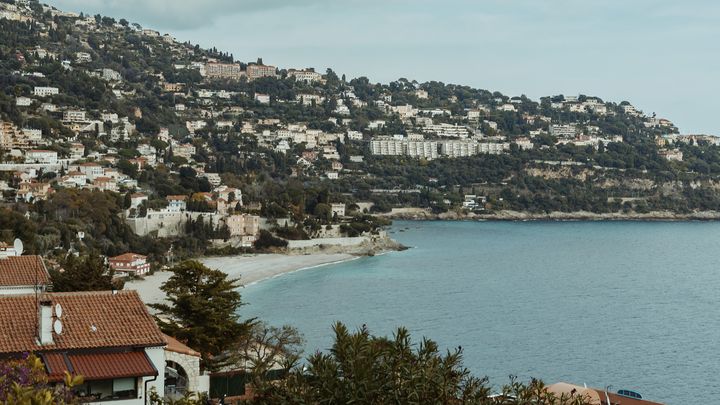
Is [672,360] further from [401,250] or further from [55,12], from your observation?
[55,12]

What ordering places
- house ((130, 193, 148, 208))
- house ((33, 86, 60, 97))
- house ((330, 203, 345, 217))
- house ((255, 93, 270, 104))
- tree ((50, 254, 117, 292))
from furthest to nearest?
house ((255, 93, 270, 104)) → house ((33, 86, 60, 97)) → house ((330, 203, 345, 217)) → house ((130, 193, 148, 208)) → tree ((50, 254, 117, 292))

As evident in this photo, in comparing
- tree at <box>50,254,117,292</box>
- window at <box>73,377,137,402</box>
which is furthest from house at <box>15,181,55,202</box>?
window at <box>73,377,137,402</box>

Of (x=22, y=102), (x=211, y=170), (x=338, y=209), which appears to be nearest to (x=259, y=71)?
(x=211, y=170)

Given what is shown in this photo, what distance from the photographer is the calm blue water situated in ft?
83.5

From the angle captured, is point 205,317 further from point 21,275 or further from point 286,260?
point 286,260

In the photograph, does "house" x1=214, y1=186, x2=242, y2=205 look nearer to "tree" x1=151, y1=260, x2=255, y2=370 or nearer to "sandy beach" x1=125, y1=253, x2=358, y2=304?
"sandy beach" x1=125, y1=253, x2=358, y2=304

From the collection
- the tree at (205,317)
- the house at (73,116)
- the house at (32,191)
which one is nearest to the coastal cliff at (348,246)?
the house at (32,191)

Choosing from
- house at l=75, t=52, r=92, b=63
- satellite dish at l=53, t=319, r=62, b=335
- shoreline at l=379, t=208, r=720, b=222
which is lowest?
shoreline at l=379, t=208, r=720, b=222

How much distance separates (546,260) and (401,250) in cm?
839

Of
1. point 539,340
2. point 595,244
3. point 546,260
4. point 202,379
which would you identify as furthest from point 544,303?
point 595,244

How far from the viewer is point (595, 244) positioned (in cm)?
6856

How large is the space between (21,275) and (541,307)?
25.5 meters

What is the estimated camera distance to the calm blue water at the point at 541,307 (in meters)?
25.5

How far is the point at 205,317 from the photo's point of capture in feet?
49.5
